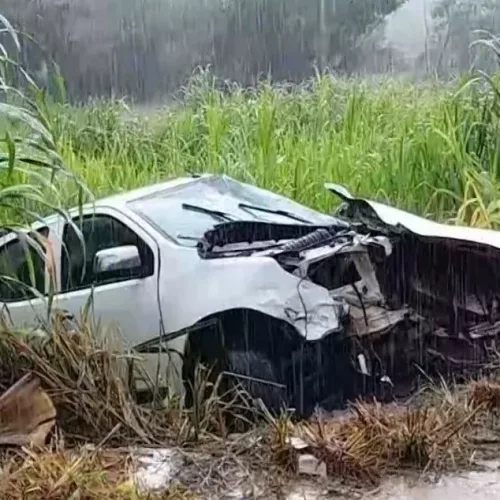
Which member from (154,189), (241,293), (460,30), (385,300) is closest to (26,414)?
(241,293)

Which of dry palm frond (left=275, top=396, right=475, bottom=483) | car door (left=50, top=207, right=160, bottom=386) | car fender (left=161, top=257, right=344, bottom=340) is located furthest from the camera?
car fender (left=161, top=257, right=344, bottom=340)

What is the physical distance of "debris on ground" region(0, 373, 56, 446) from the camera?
1.47 meters

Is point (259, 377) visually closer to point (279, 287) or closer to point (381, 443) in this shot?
point (279, 287)

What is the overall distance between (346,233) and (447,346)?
0.36m

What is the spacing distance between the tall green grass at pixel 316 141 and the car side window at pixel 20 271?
1.05ft

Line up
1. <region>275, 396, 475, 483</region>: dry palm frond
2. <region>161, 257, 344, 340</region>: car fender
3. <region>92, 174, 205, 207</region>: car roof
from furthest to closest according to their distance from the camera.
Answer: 1. <region>92, 174, 205, 207</region>: car roof
2. <region>161, 257, 344, 340</region>: car fender
3. <region>275, 396, 475, 483</region>: dry palm frond

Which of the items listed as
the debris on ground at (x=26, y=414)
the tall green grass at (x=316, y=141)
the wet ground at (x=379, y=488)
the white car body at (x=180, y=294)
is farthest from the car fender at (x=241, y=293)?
the wet ground at (x=379, y=488)

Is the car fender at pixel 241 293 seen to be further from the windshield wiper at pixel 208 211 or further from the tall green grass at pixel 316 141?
the tall green grass at pixel 316 141

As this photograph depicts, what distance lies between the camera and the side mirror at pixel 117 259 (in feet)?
6.91

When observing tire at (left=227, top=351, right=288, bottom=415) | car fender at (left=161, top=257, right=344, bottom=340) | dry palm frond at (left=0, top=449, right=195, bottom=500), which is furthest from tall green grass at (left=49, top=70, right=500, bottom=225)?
dry palm frond at (left=0, top=449, right=195, bottom=500)

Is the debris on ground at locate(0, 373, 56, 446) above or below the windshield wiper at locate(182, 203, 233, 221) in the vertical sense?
below

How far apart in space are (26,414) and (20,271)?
0.38 metres

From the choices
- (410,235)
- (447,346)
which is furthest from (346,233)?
(447,346)

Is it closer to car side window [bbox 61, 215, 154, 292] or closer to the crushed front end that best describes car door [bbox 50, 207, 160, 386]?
car side window [bbox 61, 215, 154, 292]
